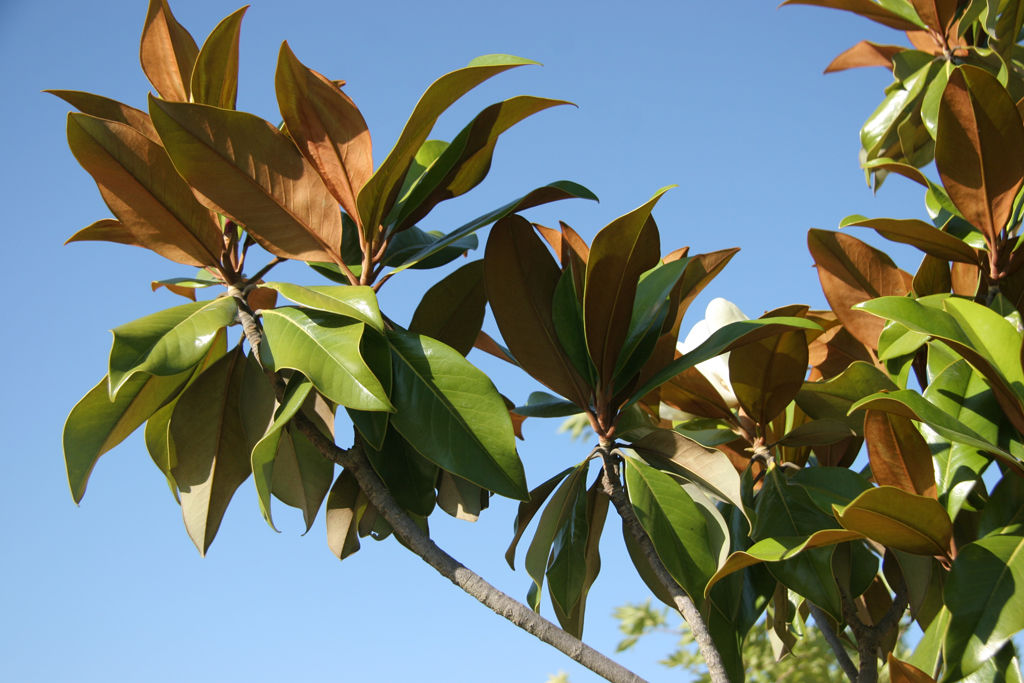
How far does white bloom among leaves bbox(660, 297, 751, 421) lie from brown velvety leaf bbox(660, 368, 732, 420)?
0.08m

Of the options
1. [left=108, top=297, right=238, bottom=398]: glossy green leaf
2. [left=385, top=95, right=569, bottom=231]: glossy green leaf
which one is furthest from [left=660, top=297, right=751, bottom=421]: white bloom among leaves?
[left=108, top=297, right=238, bottom=398]: glossy green leaf

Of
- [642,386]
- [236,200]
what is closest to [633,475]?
[642,386]

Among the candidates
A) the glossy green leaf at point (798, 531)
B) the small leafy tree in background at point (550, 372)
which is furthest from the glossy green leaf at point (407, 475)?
the glossy green leaf at point (798, 531)

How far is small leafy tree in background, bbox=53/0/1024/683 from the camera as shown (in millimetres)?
1346

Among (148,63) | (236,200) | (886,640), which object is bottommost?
(886,640)

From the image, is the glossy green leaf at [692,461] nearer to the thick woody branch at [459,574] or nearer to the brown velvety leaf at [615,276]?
the brown velvety leaf at [615,276]

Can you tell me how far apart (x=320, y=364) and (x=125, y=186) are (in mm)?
600

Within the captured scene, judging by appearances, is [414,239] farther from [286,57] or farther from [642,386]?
[642,386]

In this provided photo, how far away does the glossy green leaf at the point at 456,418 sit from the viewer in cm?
130

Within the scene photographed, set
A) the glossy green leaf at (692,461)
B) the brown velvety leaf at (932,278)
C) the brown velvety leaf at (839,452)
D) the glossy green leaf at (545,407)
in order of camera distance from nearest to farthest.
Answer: the glossy green leaf at (692,461) < the glossy green leaf at (545,407) < the brown velvety leaf at (932,278) < the brown velvety leaf at (839,452)

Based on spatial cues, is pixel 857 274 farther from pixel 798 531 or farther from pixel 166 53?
pixel 166 53

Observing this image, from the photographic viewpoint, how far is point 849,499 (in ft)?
5.23

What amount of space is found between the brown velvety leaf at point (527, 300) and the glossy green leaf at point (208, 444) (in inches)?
24.9

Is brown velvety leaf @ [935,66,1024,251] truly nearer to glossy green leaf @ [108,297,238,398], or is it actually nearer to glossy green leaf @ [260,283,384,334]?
glossy green leaf @ [260,283,384,334]
